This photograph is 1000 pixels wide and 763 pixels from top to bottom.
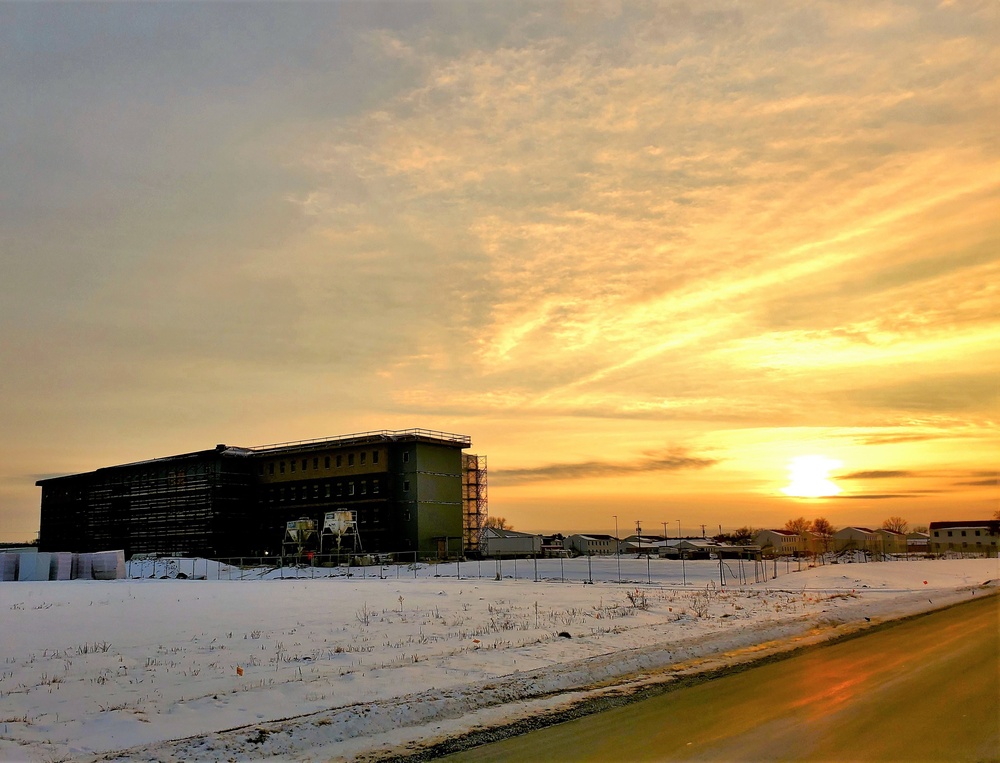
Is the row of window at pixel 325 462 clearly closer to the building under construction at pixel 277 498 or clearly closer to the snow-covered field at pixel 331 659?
the building under construction at pixel 277 498

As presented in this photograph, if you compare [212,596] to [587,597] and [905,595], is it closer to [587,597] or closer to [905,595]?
[587,597]

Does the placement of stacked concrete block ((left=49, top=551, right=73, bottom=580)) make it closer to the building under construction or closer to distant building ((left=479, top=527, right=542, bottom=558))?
the building under construction

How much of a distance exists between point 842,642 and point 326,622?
15.5 m

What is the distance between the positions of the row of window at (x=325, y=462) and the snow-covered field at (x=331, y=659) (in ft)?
211

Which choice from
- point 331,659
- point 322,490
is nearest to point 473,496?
point 322,490

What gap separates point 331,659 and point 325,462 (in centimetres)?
9070

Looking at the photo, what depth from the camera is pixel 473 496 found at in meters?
122

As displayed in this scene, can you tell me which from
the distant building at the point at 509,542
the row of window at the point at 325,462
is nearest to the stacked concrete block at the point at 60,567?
the row of window at the point at 325,462

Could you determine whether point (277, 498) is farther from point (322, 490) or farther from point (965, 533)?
point (965, 533)

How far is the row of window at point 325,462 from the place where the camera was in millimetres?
102094

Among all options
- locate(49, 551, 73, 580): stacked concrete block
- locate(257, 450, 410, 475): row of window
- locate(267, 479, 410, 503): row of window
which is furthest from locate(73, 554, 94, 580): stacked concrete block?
locate(257, 450, 410, 475): row of window

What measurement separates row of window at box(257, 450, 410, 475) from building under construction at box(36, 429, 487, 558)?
14 centimetres

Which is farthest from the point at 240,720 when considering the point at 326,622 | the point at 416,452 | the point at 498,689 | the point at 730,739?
the point at 416,452

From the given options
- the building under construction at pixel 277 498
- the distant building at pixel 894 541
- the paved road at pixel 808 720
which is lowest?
the distant building at pixel 894 541
